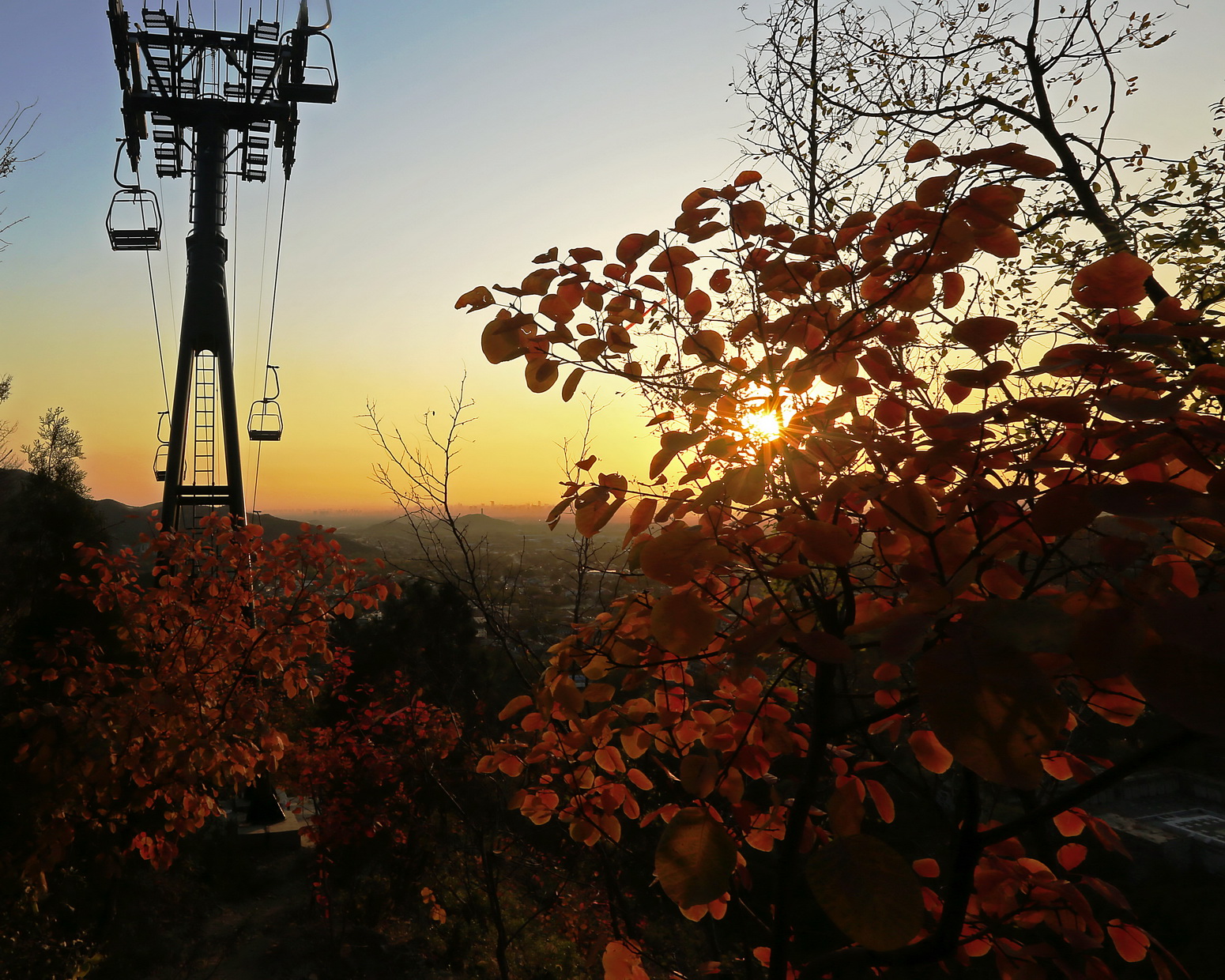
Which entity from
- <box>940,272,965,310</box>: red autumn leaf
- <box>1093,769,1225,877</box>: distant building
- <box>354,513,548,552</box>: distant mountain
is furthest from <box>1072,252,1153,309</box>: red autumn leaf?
<box>1093,769,1225,877</box>: distant building

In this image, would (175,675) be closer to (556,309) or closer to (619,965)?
(619,965)

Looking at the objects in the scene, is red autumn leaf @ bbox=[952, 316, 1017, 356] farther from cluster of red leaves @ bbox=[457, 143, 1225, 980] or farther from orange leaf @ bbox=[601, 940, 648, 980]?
orange leaf @ bbox=[601, 940, 648, 980]

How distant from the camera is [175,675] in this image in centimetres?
621

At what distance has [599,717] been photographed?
1.75 m

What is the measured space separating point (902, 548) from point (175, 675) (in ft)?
21.8

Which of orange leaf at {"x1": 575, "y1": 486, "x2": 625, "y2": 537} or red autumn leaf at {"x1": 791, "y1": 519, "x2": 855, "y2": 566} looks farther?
orange leaf at {"x1": 575, "y1": 486, "x2": 625, "y2": 537}

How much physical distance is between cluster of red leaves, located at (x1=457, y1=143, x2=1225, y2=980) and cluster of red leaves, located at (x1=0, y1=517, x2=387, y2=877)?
407cm

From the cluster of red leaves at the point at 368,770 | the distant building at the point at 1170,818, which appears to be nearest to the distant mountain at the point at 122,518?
the cluster of red leaves at the point at 368,770

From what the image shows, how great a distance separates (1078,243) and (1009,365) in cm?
452

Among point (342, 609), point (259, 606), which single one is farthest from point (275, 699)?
point (342, 609)

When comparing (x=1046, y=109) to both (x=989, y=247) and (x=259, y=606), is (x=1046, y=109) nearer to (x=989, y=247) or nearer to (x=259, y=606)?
(x=989, y=247)

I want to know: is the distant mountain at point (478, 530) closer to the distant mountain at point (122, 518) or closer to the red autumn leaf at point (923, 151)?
the distant mountain at point (122, 518)

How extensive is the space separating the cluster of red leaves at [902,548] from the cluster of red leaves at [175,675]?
407 centimetres

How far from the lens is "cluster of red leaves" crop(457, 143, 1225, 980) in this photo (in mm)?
649
